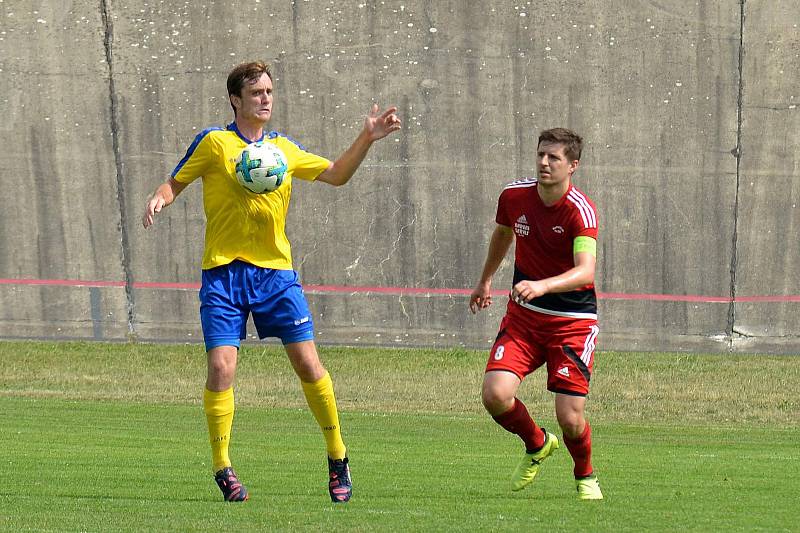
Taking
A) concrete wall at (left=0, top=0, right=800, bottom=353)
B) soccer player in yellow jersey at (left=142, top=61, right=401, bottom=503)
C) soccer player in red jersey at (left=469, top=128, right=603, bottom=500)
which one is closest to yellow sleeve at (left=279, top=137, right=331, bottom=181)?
soccer player in yellow jersey at (left=142, top=61, right=401, bottom=503)

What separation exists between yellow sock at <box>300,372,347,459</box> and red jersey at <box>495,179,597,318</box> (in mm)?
1177

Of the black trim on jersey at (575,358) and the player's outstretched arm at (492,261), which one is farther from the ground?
the player's outstretched arm at (492,261)

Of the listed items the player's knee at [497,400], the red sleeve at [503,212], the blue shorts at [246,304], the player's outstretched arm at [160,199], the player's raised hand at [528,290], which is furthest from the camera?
the red sleeve at [503,212]

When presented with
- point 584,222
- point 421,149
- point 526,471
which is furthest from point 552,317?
point 421,149

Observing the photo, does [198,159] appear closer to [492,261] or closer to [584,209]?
A: [492,261]

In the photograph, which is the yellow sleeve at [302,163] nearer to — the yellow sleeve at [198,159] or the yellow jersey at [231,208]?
the yellow jersey at [231,208]

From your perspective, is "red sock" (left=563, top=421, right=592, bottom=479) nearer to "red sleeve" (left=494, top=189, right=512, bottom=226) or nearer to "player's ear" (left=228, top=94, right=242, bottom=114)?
"red sleeve" (left=494, top=189, right=512, bottom=226)

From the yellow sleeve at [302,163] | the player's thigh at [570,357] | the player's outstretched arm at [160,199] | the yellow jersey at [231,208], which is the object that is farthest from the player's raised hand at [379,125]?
the player's thigh at [570,357]

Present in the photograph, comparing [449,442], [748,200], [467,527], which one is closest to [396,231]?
[748,200]

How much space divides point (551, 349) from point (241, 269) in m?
1.68

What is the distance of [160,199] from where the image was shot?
21.1 ft

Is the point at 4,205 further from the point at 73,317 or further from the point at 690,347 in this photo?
the point at 690,347

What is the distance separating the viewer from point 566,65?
15.8 meters

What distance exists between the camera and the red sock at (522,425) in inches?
279
